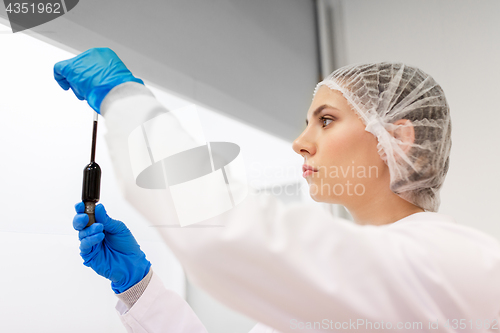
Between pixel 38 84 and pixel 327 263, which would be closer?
pixel 327 263

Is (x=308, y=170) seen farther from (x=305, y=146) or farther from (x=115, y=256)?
(x=115, y=256)

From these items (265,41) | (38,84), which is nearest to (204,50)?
(265,41)

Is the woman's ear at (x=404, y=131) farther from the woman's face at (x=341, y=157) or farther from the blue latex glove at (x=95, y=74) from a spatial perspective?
the blue latex glove at (x=95, y=74)

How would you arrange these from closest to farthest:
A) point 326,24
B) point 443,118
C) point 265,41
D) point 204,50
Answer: point 443,118, point 204,50, point 265,41, point 326,24

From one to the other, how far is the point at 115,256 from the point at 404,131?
796 mm

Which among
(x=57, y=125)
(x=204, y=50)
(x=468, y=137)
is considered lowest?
(x=468, y=137)

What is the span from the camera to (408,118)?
92cm

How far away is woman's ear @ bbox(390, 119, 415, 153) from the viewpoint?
35.5 inches

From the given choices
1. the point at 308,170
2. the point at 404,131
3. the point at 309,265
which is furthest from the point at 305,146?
the point at 309,265

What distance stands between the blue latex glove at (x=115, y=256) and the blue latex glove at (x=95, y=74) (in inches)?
12.7

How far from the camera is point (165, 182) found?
505mm

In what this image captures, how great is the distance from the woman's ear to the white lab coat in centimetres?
39

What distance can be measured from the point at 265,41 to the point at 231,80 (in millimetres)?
431

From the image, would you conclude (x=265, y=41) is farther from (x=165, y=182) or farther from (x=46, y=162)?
(x=165, y=182)
